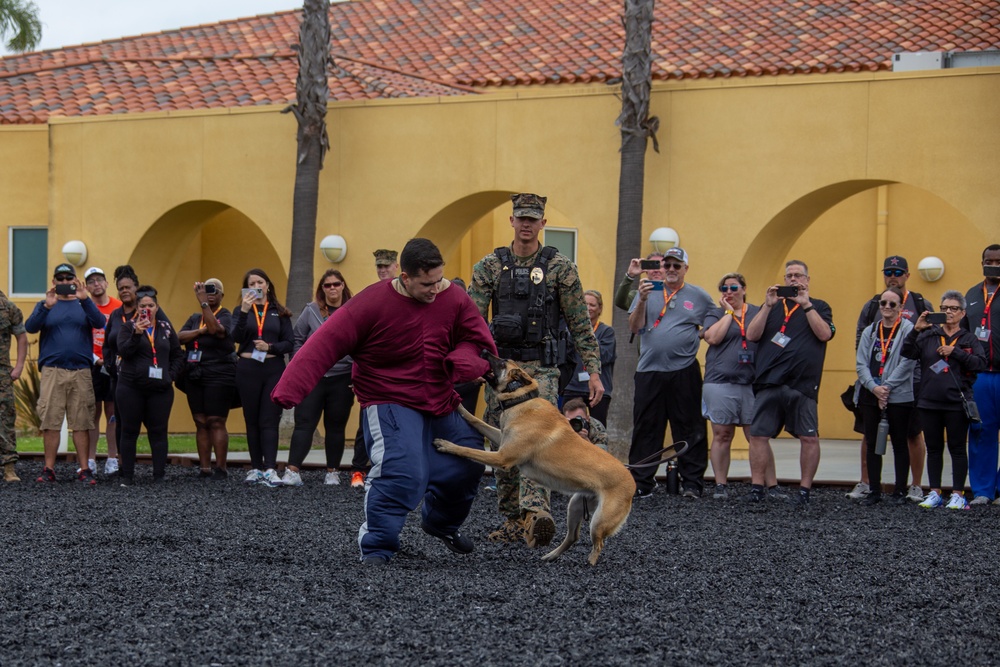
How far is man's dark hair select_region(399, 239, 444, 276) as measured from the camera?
23.1 ft

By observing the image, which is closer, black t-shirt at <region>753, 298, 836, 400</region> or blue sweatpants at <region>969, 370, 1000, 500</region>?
blue sweatpants at <region>969, 370, 1000, 500</region>

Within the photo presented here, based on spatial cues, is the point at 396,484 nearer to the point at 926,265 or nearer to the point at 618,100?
the point at 618,100

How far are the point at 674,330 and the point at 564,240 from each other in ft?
36.2

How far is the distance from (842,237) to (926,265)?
183 cm

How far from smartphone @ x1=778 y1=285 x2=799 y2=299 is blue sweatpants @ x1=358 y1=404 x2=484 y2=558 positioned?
4.36 m

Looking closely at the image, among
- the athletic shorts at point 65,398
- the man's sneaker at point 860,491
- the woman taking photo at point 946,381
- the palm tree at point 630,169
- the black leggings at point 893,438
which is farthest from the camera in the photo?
the palm tree at point 630,169

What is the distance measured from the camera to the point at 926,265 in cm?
1914

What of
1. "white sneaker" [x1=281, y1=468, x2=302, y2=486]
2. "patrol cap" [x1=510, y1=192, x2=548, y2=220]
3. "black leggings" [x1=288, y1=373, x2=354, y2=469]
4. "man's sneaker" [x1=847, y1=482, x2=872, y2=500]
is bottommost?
"white sneaker" [x1=281, y1=468, x2=302, y2=486]

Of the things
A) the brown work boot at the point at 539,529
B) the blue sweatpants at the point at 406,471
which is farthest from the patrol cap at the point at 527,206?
the brown work boot at the point at 539,529

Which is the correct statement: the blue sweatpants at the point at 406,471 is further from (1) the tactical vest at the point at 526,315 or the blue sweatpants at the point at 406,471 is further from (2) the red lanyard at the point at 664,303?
(2) the red lanyard at the point at 664,303

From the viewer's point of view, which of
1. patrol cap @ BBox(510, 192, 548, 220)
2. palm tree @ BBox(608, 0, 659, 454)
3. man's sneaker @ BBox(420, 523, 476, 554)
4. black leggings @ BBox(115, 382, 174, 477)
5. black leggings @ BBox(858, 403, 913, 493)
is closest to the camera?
man's sneaker @ BBox(420, 523, 476, 554)

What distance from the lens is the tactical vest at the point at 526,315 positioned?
8391 mm

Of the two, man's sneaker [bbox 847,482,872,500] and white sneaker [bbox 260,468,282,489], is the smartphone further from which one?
white sneaker [bbox 260,468,282,489]

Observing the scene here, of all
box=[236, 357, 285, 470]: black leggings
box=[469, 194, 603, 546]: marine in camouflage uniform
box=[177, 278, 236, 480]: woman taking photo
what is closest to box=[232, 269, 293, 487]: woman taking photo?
box=[236, 357, 285, 470]: black leggings
